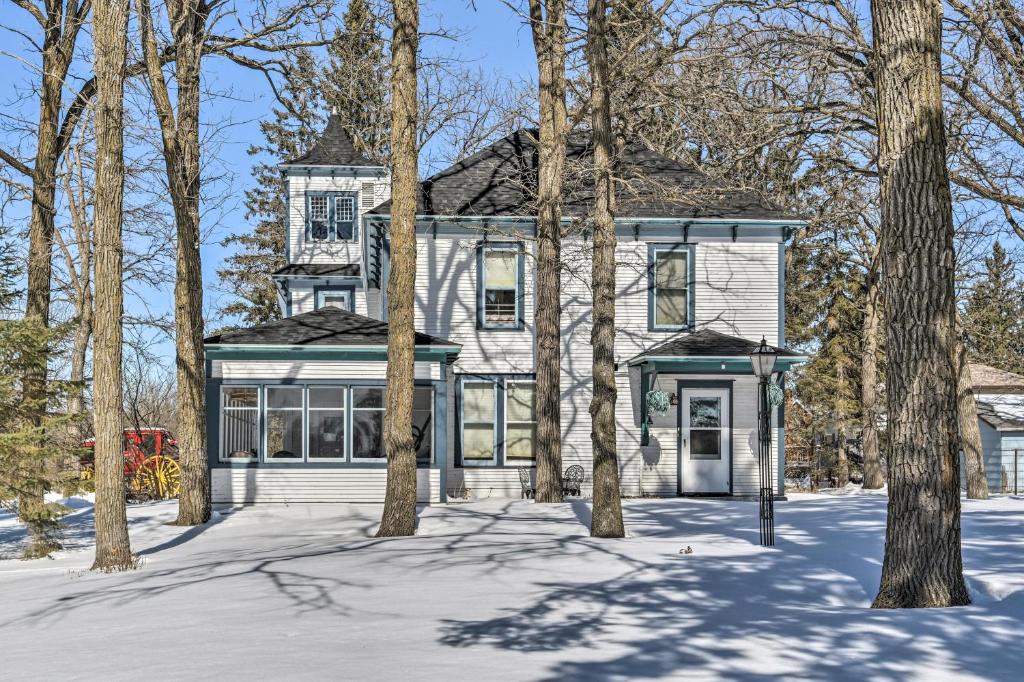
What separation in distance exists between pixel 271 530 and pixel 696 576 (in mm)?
8146

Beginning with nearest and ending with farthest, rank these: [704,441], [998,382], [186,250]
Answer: [186,250]
[704,441]
[998,382]

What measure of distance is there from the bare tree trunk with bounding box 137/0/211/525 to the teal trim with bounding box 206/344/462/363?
2754 mm

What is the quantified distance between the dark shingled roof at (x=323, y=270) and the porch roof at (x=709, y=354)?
1063 centimetres

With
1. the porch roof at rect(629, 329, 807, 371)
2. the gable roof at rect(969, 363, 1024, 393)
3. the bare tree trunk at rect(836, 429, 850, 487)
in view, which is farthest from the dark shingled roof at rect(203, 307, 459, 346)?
the gable roof at rect(969, 363, 1024, 393)

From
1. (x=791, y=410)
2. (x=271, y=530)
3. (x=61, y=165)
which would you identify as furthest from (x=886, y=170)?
(x=791, y=410)

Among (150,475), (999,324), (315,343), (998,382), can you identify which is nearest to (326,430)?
(315,343)

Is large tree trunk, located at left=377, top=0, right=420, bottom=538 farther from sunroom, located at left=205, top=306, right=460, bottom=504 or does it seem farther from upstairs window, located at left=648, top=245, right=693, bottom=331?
upstairs window, located at left=648, top=245, right=693, bottom=331

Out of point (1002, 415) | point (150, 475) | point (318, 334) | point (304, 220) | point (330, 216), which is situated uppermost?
point (330, 216)

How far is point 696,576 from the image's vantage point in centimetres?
1080

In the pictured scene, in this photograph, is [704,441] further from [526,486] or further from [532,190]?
[532,190]

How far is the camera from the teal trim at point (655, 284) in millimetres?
22656

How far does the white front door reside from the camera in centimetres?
2225

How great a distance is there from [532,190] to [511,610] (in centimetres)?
1419

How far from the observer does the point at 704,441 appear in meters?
22.4
